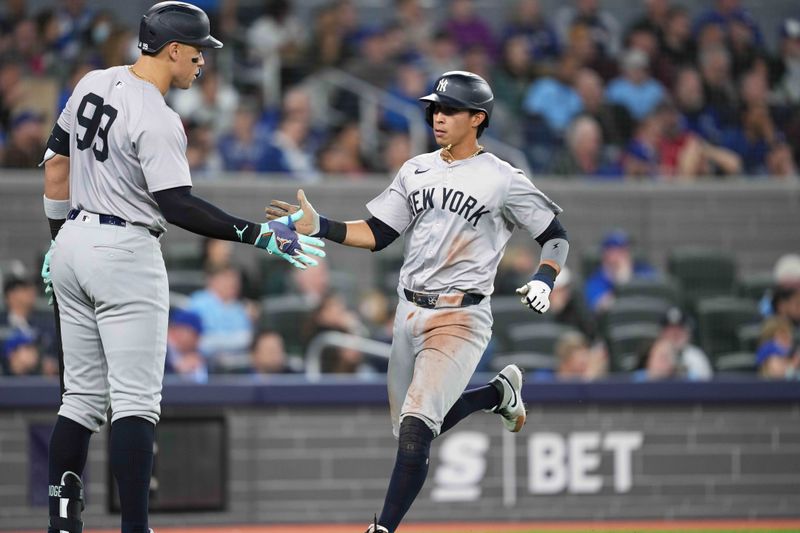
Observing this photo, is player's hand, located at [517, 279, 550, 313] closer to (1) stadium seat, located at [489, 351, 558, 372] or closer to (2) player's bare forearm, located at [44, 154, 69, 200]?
(2) player's bare forearm, located at [44, 154, 69, 200]

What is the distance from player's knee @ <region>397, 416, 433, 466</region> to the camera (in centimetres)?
526

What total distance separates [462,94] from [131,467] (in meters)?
2.01

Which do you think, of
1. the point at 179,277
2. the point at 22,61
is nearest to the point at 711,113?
the point at 179,277

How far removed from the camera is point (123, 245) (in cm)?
486

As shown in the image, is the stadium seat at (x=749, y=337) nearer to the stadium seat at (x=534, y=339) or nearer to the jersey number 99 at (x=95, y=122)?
the stadium seat at (x=534, y=339)

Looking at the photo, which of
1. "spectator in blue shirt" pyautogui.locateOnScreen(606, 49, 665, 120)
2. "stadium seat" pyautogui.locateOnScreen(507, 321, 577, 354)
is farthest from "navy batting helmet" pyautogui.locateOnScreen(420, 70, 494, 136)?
"spectator in blue shirt" pyautogui.locateOnScreen(606, 49, 665, 120)

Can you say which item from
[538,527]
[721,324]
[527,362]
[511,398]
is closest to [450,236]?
[511,398]

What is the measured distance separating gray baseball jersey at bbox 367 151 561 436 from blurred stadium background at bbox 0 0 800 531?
10.5 ft

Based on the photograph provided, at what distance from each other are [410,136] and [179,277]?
282cm

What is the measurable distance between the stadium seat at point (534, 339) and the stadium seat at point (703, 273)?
1713 mm

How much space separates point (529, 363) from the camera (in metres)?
9.55

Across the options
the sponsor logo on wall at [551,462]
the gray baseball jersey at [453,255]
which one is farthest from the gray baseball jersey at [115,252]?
the sponsor logo on wall at [551,462]

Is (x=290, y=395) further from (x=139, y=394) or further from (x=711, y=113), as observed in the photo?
(x=711, y=113)

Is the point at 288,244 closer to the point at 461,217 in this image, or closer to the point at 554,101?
the point at 461,217
